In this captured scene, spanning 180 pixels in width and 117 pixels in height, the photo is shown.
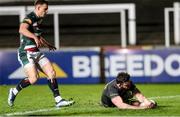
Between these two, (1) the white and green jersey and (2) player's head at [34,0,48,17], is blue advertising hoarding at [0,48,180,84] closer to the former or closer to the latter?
(1) the white and green jersey

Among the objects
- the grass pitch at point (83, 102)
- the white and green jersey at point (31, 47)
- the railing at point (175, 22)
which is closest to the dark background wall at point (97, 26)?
the railing at point (175, 22)

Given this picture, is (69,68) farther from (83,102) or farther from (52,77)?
(52,77)

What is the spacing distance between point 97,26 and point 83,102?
1311cm

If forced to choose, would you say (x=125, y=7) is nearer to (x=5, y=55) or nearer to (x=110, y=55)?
(x=110, y=55)

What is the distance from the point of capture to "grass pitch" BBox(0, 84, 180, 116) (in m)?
12.1

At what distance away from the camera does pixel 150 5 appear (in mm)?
27578

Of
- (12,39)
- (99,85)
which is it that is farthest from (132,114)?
(12,39)

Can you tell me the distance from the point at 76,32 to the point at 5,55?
19.0ft

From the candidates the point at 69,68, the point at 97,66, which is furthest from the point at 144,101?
the point at 69,68

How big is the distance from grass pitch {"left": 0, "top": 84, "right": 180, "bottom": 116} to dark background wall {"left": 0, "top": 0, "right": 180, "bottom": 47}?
580 cm

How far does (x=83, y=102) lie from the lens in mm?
14422

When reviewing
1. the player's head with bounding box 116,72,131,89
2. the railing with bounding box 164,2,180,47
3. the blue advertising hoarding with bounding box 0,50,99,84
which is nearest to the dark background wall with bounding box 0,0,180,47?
the railing with bounding box 164,2,180,47

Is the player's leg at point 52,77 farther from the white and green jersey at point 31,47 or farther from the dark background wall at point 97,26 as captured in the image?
the dark background wall at point 97,26

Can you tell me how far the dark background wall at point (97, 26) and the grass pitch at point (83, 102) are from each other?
5800 mm
